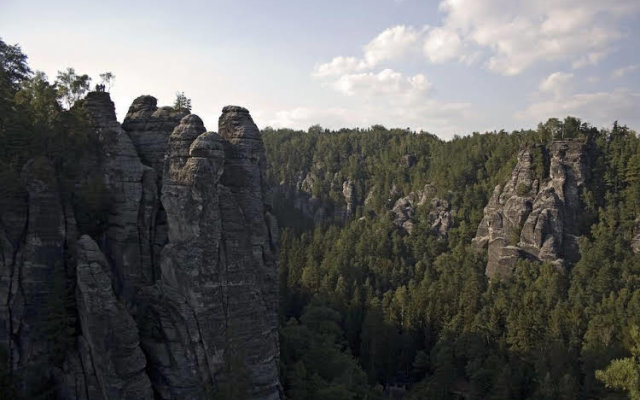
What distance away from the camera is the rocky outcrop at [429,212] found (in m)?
88.9

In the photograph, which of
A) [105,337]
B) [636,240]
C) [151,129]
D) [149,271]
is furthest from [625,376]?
[636,240]

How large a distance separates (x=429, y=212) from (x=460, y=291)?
1042 inches

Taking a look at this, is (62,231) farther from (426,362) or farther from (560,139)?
(560,139)

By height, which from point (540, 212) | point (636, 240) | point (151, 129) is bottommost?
point (636, 240)

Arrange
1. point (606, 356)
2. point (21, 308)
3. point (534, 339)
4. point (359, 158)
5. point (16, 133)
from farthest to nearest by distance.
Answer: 1. point (359, 158)
2. point (534, 339)
3. point (606, 356)
4. point (16, 133)
5. point (21, 308)

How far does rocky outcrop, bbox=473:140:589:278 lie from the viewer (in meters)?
67.0

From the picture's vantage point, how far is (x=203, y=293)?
2419cm

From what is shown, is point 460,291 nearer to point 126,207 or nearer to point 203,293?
point 203,293

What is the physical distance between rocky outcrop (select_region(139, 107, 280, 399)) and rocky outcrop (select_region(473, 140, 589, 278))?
1994 inches

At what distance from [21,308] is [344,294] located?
163 feet

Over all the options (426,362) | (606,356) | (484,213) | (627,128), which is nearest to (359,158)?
(484,213)

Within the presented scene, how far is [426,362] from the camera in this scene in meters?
55.8

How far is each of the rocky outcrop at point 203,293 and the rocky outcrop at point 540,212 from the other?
166 feet

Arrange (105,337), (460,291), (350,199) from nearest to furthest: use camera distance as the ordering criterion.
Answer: (105,337) < (460,291) < (350,199)
